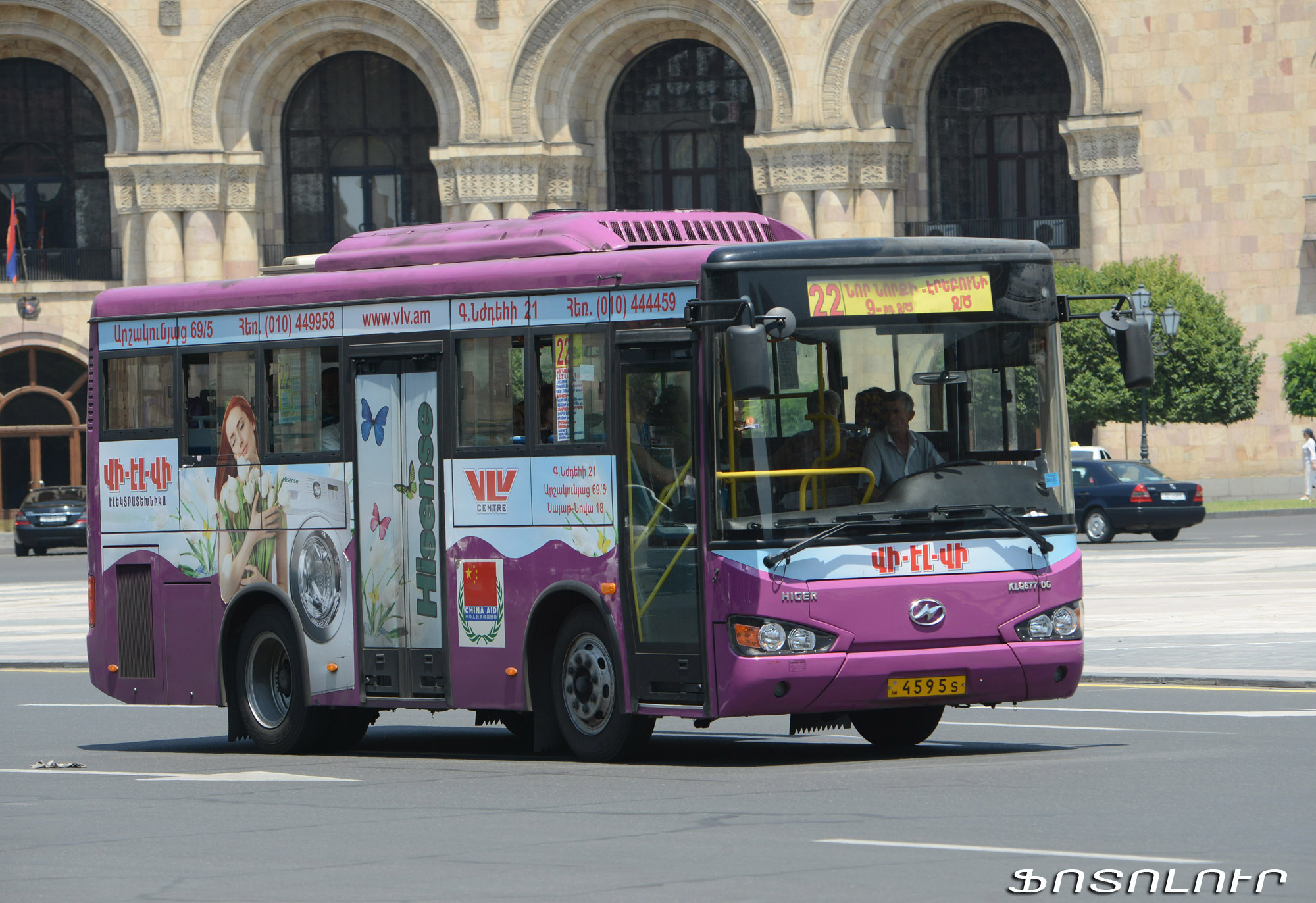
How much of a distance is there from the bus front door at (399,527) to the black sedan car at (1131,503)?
868 inches

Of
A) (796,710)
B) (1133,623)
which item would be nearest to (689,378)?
(796,710)

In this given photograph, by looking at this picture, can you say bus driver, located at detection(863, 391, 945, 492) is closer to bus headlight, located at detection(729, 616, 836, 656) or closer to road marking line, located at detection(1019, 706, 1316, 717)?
bus headlight, located at detection(729, 616, 836, 656)

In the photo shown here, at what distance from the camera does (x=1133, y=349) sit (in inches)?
437

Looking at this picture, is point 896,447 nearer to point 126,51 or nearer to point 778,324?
point 778,324

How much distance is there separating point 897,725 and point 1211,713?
2266 millimetres

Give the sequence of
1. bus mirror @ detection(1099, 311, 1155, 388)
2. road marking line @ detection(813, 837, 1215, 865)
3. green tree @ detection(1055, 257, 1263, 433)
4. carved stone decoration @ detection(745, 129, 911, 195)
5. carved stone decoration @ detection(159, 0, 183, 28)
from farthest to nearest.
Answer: carved stone decoration @ detection(159, 0, 183, 28) < carved stone decoration @ detection(745, 129, 911, 195) < green tree @ detection(1055, 257, 1263, 433) < bus mirror @ detection(1099, 311, 1155, 388) < road marking line @ detection(813, 837, 1215, 865)

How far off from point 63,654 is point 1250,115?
31.8 metres

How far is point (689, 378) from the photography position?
1077 centimetres

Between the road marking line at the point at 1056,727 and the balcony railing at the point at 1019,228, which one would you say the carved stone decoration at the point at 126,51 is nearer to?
the balcony railing at the point at 1019,228

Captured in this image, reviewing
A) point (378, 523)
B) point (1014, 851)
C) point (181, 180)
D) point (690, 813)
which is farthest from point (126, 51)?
point (1014, 851)

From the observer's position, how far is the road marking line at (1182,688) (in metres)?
14.4

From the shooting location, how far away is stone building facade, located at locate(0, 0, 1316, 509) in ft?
151

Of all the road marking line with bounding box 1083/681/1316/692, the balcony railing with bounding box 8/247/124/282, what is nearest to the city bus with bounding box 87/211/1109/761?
the road marking line with bounding box 1083/681/1316/692

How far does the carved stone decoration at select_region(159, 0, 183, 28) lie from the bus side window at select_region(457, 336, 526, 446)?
40.6 m
